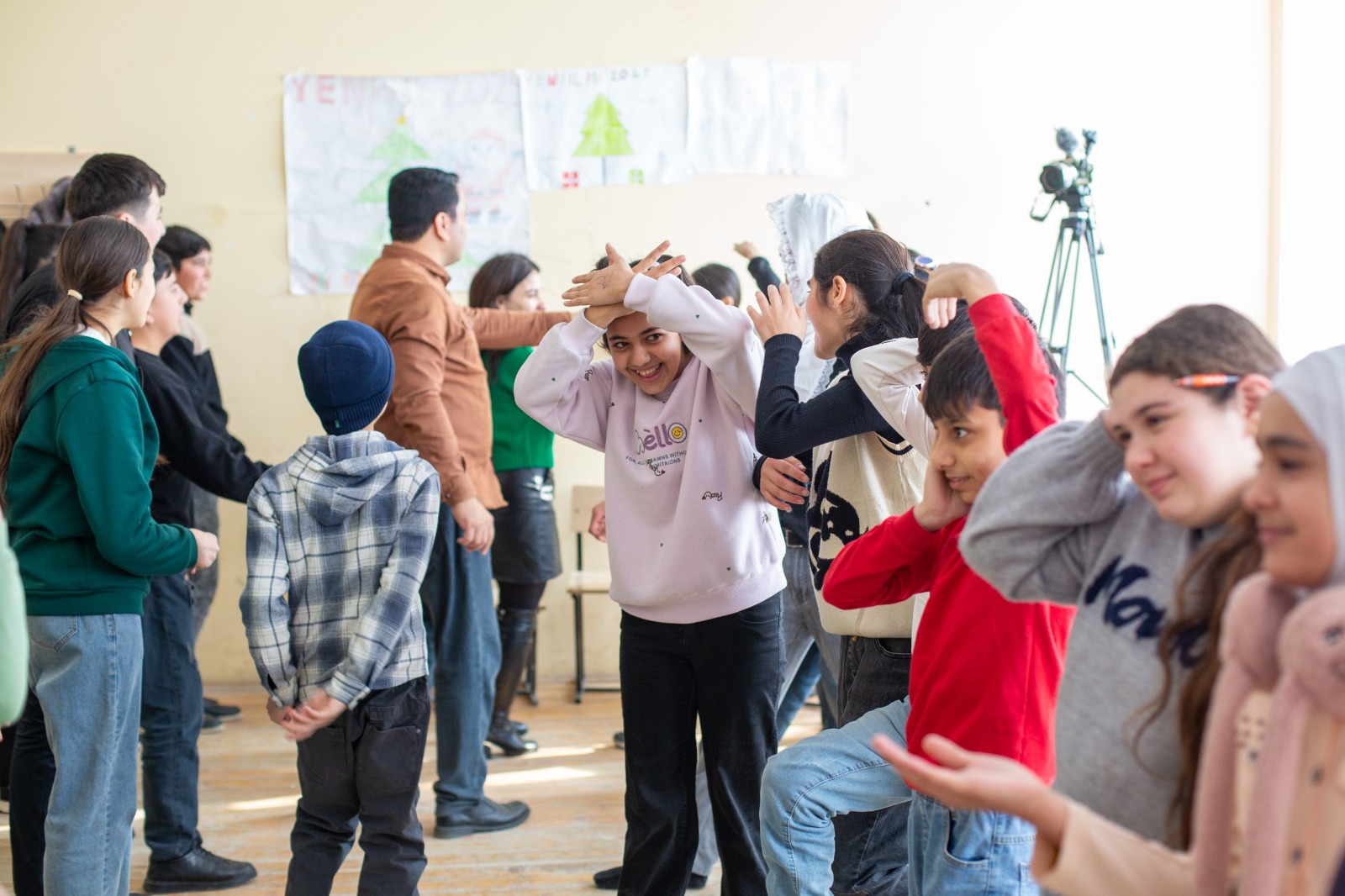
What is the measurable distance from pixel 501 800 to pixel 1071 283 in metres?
2.59

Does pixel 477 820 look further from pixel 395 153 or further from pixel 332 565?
pixel 395 153

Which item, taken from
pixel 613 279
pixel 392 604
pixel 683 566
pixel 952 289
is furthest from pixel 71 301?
pixel 952 289

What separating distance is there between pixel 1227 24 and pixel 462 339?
3.04 metres

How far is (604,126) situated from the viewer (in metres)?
3.98

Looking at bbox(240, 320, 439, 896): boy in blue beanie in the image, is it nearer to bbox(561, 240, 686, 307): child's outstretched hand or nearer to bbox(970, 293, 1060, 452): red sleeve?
bbox(561, 240, 686, 307): child's outstretched hand

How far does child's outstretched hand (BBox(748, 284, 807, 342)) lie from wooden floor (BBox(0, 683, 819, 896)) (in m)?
1.26

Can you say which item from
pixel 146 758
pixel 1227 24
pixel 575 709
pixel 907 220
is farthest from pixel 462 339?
pixel 1227 24

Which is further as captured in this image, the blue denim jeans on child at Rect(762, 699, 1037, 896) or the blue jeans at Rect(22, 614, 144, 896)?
the blue jeans at Rect(22, 614, 144, 896)

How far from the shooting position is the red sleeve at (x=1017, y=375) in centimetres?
119

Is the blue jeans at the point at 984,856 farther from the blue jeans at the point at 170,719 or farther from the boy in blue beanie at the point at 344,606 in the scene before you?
the blue jeans at the point at 170,719

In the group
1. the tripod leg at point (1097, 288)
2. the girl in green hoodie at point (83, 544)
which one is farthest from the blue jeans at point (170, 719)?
the tripod leg at point (1097, 288)

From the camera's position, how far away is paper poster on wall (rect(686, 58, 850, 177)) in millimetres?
3971

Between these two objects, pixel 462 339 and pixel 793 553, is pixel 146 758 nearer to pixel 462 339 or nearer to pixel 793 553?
pixel 462 339

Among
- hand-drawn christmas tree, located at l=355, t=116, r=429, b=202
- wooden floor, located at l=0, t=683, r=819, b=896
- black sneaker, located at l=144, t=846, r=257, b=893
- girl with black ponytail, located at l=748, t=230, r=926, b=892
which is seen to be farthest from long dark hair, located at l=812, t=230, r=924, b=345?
hand-drawn christmas tree, located at l=355, t=116, r=429, b=202
